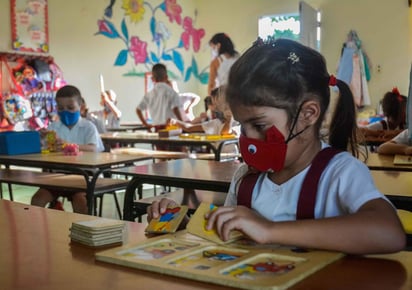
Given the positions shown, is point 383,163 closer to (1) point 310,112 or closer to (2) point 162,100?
(1) point 310,112

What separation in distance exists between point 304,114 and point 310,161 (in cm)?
11

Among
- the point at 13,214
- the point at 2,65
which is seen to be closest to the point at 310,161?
the point at 13,214

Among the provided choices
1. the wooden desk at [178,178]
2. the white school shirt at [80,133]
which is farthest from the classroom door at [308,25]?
the wooden desk at [178,178]

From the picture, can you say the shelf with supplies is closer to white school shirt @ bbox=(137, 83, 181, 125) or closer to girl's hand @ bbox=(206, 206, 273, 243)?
white school shirt @ bbox=(137, 83, 181, 125)

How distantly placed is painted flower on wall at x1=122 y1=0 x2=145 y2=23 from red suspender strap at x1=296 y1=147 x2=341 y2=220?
24.2 ft

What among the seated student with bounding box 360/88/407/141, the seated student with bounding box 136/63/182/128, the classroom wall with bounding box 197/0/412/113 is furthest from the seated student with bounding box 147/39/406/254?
the classroom wall with bounding box 197/0/412/113

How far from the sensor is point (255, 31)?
941 cm

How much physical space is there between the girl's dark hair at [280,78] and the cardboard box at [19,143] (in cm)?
282

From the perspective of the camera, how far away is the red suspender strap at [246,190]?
138 centimetres

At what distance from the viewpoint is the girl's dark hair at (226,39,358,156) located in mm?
1282

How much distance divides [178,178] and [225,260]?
4.97 feet

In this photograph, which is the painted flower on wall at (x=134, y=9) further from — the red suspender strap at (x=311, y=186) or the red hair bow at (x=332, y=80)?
the red suspender strap at (x=311, y=186)

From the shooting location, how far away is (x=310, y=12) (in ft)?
25.8

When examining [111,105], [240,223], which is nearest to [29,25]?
[111,105]
